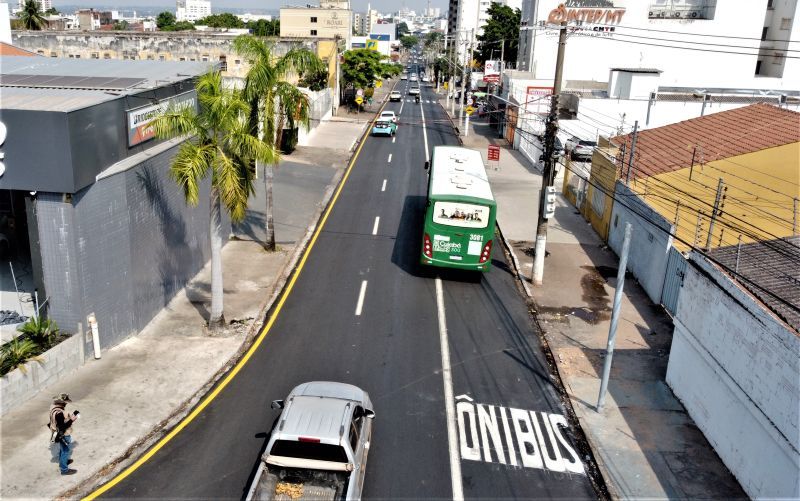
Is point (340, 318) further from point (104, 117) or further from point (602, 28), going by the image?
point (602, 28)

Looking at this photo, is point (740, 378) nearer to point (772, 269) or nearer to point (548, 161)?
point (772, 269)

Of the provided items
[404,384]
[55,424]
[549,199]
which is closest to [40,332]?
[55,424]

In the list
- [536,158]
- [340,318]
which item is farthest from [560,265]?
[536,158]

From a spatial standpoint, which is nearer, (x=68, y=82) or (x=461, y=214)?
(x=68, y=82)

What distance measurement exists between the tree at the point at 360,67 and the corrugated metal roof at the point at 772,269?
61473mm

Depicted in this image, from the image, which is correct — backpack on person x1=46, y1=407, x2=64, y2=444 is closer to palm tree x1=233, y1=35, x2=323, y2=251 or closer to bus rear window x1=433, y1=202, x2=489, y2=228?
palm tree x1=233, y1=35, x2=323, y2=251

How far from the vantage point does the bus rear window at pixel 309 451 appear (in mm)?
11570

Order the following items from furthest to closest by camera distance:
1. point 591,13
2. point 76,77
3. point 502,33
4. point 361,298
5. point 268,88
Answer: point 502,33 < point 591,13 < point 361,298 < point 268,88 < point 76,77

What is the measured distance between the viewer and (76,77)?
65.5ft

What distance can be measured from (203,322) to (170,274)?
2.19 m

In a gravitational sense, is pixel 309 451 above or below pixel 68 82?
below

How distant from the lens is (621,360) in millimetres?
18781

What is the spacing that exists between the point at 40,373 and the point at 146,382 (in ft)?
7.48

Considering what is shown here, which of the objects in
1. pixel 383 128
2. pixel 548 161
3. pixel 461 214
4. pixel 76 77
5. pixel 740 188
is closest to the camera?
pixel 76 77
